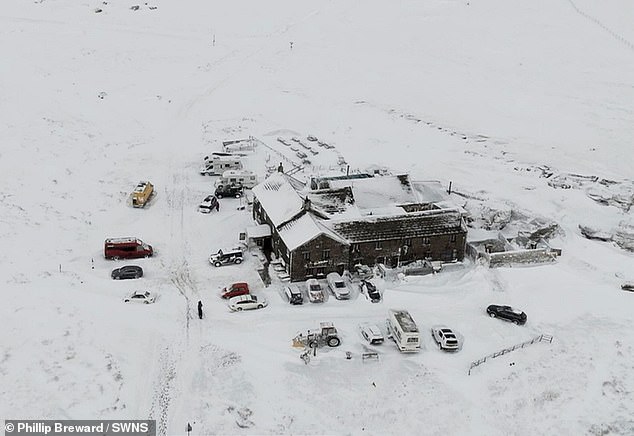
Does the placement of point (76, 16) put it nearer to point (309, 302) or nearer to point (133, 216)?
point (133, 216)

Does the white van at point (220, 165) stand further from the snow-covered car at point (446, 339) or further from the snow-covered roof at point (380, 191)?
the snow-covered car at point (446, 339)

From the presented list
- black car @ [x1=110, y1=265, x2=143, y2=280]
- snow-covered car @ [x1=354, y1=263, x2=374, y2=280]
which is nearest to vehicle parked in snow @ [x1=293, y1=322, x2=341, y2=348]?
snow-covered car @ [x1=354, y1=263, x2=374, y2=280]

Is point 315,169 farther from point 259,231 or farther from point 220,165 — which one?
point 259,231

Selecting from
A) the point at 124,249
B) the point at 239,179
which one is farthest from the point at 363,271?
the point at 239,179

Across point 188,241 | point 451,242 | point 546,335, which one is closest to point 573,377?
point 546,335

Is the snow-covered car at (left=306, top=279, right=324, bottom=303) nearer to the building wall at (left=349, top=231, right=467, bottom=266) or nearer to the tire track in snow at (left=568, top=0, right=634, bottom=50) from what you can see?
the building wall at (left=349, top=231, right=467, bottom=266)

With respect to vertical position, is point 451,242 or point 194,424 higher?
point 451,242
